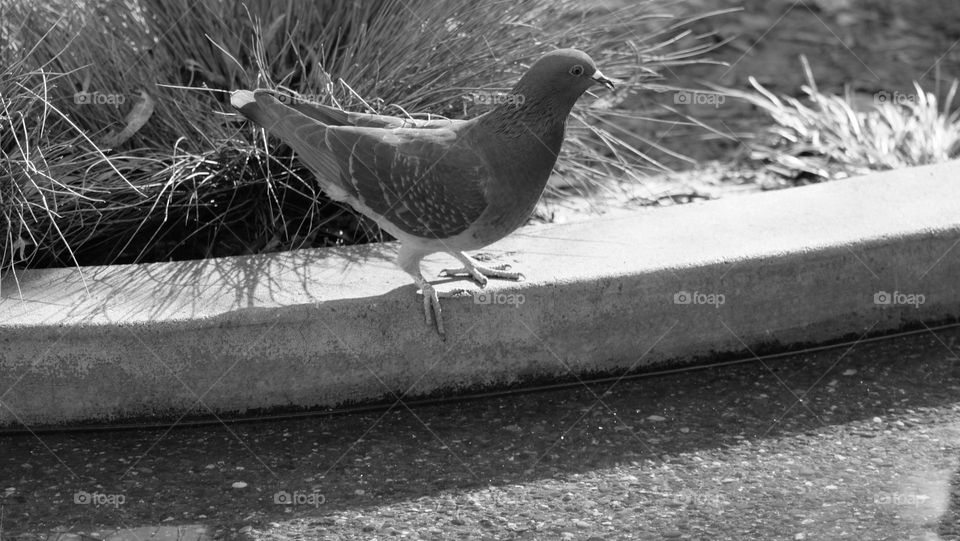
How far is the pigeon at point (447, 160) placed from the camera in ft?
10.4

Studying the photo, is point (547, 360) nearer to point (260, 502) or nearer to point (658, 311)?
point (658, 311)

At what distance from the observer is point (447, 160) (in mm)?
3227

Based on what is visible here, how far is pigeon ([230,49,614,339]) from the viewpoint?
3.16 meters

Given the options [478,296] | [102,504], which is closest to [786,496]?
[478,296]

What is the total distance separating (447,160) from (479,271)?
403 mm

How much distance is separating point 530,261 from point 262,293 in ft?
2.79

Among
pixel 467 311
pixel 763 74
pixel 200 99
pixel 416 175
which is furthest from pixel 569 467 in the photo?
pixel 763 74

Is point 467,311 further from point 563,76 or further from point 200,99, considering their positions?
point 200,99

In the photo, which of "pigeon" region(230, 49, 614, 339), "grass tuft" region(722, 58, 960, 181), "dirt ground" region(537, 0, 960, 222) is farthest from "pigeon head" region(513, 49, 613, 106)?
"grass tuft" region(722, 58, 960, 181)

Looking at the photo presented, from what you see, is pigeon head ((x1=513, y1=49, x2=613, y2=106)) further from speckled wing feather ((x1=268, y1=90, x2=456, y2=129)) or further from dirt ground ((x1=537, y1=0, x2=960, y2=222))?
dirt ground ((x1=537, y1=0, x2=960, y2=222))

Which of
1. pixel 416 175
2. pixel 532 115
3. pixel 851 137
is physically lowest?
pixel 851 137

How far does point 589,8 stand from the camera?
174 inches

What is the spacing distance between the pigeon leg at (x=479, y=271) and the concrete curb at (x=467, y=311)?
5 cm

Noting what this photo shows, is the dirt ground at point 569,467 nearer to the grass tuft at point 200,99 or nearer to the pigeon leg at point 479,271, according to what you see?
the pigeon leg at point 479,271
